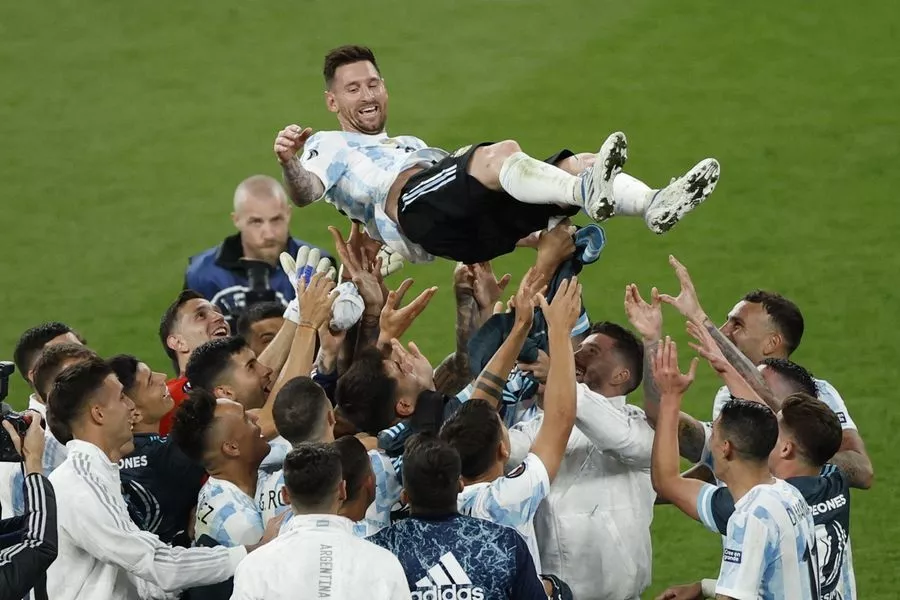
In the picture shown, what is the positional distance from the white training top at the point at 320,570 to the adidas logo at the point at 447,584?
148mm

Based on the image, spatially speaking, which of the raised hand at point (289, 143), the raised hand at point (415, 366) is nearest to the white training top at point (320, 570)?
the raised hand at point (415, 366)

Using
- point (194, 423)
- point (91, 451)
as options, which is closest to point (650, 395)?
point (194, 423)

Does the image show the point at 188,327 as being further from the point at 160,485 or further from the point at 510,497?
the point at 510,497

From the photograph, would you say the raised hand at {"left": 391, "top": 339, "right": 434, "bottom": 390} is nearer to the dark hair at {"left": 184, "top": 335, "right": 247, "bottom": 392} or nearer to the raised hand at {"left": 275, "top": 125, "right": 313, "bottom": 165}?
the dark hair at {"left": 184, "top": 335, "right": 247, "bottom": 392}

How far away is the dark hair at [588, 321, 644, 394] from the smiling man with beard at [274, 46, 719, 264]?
507mm

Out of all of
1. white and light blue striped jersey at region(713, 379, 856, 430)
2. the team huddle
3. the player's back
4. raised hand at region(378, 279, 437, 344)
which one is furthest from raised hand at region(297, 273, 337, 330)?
the player's back

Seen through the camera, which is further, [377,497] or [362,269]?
[362,269]

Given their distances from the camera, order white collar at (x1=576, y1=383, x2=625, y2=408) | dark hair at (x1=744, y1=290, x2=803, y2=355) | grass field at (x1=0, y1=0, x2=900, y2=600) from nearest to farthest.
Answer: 1. white collar at (x1=576, y1=383, x2=625, y2=408)
2. dark hair at (x1=744, y1=290, x2=803, y2=355)
3. grass field at (x1=0, y1=0, x2=900, y2=600)

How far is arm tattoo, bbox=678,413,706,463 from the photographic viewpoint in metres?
5.89

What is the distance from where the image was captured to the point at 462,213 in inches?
233

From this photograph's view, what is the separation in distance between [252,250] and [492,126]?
3.85 meters

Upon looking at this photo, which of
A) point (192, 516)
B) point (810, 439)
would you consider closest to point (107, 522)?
point (192, 516)

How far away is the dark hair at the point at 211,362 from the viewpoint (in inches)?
238

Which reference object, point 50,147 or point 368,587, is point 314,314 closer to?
point 368,587
